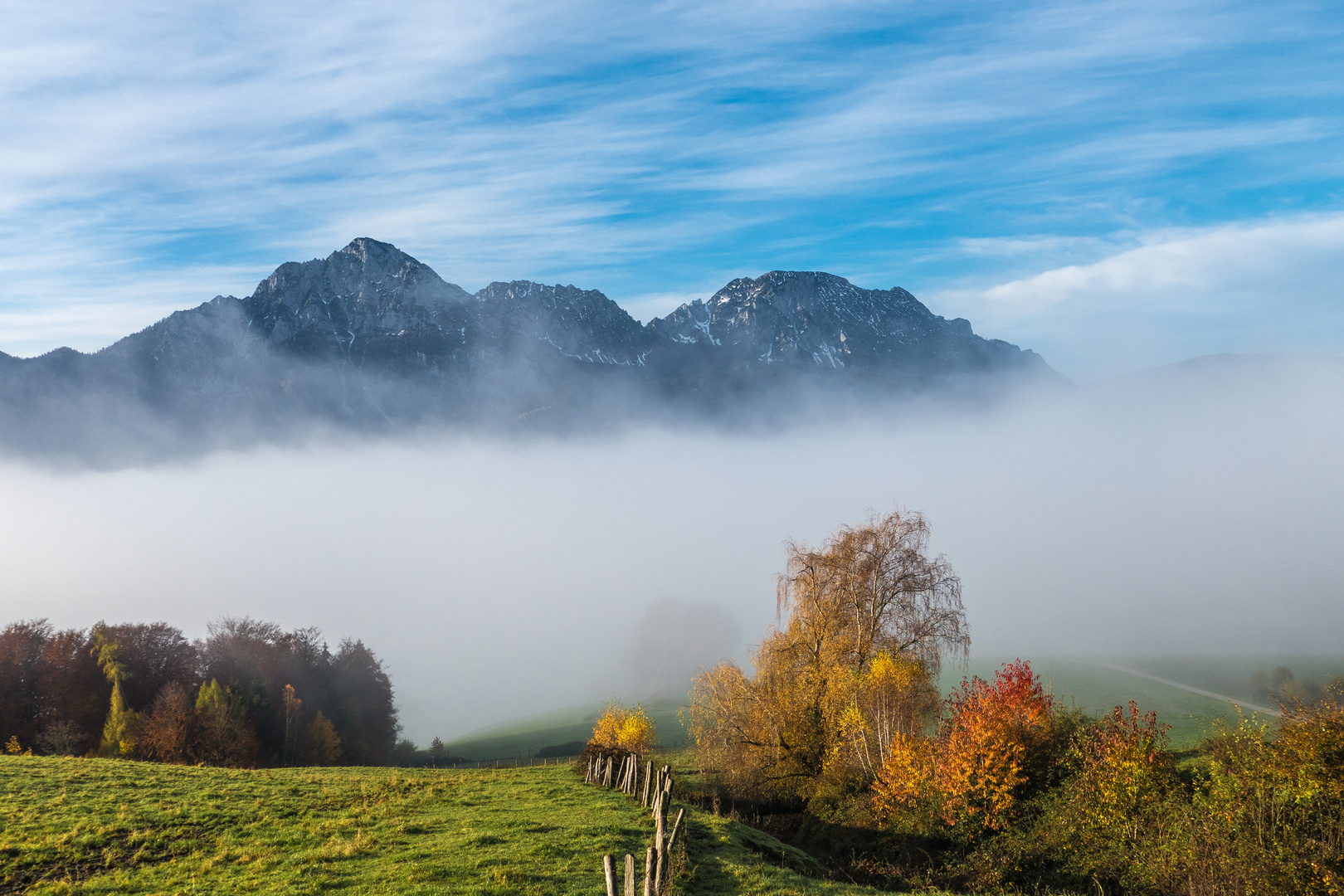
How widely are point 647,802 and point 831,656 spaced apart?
16.4m

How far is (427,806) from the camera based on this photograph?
30859 millimetres

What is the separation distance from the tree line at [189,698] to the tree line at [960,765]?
4963cm

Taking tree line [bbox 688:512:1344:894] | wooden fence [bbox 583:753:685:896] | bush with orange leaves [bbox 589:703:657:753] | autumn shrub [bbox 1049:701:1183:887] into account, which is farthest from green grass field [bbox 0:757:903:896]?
bush with orange leaves [bbox 589:703:657:753]

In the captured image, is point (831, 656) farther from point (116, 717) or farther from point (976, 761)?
point (116, 717)

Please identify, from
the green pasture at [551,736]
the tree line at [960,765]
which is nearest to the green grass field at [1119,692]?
the green pasture at [551,736]

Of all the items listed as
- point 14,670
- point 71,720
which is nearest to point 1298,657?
point 71,720

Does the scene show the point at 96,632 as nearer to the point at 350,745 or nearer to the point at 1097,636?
the point at 350,745

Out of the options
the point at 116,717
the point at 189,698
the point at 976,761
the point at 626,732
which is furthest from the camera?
the point at 189,698

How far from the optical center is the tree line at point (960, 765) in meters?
21.5

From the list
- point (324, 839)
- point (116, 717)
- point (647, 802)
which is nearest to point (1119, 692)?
point (647, 802)

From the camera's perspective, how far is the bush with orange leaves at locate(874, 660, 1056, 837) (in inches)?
1179

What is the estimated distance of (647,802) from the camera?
104 feet

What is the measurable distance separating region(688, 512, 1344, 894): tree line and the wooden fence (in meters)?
5.29

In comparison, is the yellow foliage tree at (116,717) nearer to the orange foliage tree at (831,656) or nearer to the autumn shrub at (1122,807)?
the orange foliage tree at (831,656)
